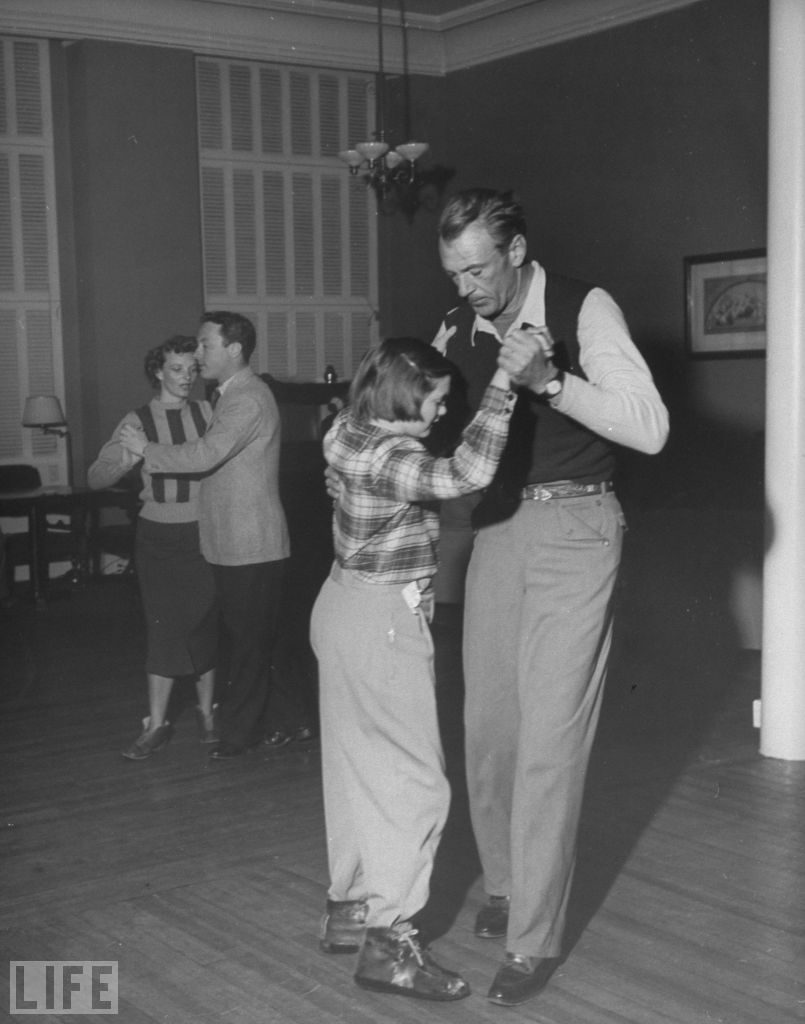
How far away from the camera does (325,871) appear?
3680mm

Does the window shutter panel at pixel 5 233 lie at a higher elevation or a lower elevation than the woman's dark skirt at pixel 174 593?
higher

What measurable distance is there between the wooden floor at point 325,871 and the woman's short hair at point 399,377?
48.9 inches

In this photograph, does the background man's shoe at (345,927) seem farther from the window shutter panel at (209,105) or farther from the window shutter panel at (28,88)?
the window shutter panel at (209,105)

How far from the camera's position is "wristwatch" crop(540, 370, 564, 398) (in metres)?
2.64

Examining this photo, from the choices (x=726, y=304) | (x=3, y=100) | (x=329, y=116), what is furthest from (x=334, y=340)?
(x=726, y=304)

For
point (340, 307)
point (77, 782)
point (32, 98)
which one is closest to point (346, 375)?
point (340, 307)

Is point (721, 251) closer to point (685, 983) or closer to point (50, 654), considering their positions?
point (50, 654)

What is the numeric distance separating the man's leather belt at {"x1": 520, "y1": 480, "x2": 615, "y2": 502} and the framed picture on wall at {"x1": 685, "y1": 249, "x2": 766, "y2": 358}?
582cm

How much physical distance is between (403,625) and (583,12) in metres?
7.61

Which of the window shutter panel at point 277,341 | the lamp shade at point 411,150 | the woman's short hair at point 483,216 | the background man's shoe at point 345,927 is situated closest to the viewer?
the woman's short hair at point 483,216

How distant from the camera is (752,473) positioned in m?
8.70

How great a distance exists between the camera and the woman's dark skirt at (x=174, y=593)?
188 inches

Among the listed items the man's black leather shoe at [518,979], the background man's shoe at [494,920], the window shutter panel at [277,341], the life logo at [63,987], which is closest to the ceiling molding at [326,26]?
the window shutter panel at [277,341]

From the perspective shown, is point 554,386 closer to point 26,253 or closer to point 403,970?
point 403,970
